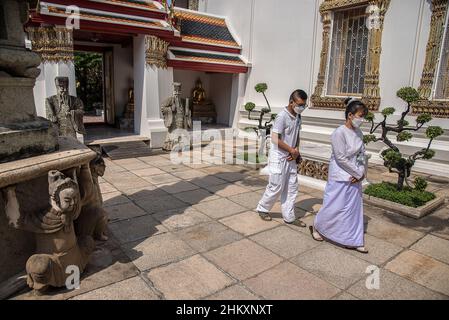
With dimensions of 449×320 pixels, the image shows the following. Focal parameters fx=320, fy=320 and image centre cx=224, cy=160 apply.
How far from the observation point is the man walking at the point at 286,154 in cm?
391

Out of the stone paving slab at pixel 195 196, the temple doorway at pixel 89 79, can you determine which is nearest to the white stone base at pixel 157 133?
the stone paving slab at pixel 195 196

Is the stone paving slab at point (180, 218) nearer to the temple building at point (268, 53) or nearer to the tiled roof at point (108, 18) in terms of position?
the temple building at point (268, 53)

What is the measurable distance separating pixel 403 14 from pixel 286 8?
12.4 feet

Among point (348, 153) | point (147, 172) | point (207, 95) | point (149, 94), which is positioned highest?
point (207, 95)

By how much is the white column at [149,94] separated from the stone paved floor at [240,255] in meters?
4.06

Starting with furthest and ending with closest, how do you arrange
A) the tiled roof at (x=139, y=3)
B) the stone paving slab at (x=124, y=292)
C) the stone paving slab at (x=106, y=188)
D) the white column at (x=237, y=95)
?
the white column at (x=237, y=95), the tiled roof at (x=139, y=3), the stone paving slab at (x=106, y=188), the stone paving slab at (x=124, y=292)

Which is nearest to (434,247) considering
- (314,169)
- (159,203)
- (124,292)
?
(314,169)

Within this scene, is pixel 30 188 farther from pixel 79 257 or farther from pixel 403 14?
pixel 403 14

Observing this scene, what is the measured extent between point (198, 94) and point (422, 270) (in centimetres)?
1117

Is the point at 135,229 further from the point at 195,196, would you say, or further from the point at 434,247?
the point at 434,247

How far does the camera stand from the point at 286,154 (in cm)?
397

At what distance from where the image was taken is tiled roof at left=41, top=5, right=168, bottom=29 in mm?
7586

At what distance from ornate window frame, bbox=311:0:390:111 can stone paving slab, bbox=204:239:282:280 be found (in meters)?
6.17
